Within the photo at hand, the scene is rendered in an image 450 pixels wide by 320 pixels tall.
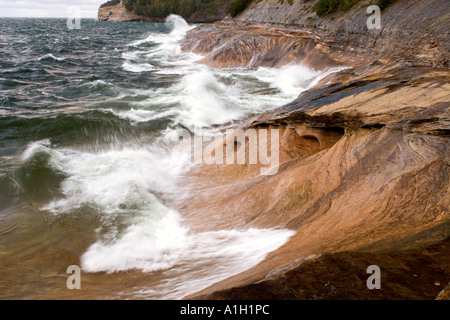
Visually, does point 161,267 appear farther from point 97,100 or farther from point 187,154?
point 97,100

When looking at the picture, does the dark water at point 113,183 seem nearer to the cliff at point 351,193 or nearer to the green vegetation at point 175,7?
the cliff at point 351,193

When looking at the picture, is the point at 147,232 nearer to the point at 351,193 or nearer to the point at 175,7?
the point at 351,193

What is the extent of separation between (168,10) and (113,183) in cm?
8097

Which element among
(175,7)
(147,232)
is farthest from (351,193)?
(175,7)

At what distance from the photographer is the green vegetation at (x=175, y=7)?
237 feet

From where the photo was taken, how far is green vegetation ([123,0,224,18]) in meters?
72.4

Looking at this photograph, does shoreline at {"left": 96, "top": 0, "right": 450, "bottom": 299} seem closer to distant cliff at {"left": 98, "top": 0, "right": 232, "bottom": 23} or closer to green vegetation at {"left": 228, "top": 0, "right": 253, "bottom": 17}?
green vegetation at {"left": 228, "top": 0, "right": 253, "bottom": 17}

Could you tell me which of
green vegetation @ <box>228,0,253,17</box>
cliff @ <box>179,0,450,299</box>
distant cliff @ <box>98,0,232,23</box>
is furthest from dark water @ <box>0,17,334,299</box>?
distant cliff @ <box>98,0,232,23</box>

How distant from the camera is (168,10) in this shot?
3145 inches

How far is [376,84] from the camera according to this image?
6.30 metres

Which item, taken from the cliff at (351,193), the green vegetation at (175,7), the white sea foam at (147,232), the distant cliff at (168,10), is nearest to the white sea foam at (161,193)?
the white sea foam at (147,232)

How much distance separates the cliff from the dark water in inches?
22.2
